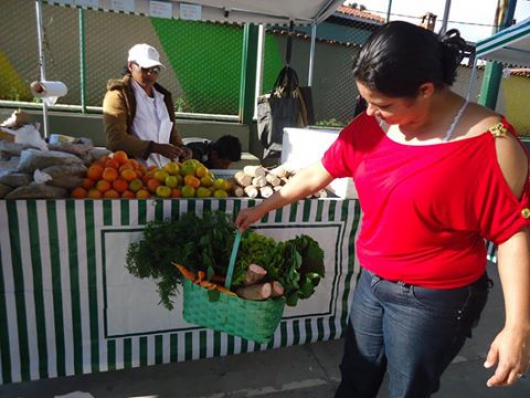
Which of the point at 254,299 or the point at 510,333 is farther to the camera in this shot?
the point at 254,299

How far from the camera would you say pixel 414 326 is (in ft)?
4.59

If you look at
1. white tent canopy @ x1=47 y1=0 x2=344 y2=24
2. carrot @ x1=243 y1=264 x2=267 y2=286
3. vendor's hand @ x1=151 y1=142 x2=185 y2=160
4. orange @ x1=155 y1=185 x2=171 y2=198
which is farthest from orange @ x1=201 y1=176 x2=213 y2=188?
white tent canopy @ x1=47 y1=0 x2=344 y2=24

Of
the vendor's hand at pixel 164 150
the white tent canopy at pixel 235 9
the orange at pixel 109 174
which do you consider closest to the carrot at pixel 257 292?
the orange at pixel 109 174

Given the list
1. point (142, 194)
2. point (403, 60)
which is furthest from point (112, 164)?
point (403, 60)

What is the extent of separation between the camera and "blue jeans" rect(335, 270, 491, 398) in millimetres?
1374

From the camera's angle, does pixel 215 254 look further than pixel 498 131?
Yes

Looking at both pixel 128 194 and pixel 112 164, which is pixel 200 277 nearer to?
pixel 128 194

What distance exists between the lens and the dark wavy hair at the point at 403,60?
1133mm

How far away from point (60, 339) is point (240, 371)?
40.5 inches

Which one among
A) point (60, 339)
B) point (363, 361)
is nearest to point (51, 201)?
point (60, 339)

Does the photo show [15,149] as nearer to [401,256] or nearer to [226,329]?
[226,329]

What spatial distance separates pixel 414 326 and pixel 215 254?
90 cm

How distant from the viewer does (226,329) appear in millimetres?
1729

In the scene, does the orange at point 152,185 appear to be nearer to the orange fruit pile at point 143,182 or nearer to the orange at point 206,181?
the orange fruit pile at point 143,182
